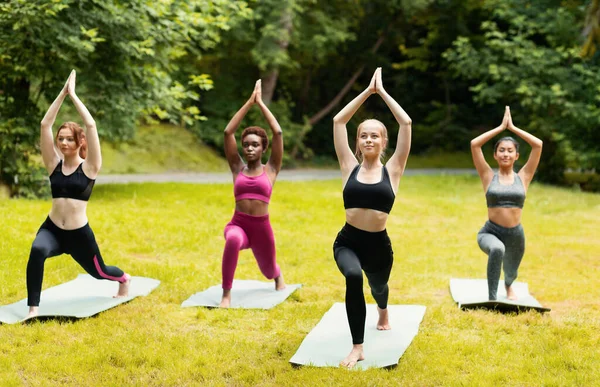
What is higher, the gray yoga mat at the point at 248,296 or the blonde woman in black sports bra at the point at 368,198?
the blonde woman in black sports bra at the point at 368,198

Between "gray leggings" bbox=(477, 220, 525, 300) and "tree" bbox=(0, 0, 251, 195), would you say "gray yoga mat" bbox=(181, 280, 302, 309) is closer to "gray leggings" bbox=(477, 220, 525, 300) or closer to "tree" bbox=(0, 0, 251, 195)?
"gray leggings" bbox=(477, 220, 525, 300)

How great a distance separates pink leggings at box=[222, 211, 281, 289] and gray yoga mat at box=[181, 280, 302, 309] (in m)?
0.27

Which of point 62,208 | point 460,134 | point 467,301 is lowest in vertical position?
point 460,134

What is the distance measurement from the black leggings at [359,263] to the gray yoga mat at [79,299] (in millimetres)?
2820

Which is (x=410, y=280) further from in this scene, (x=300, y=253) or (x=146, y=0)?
(x=146, y=0)

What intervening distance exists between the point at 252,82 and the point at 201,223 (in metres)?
13.8

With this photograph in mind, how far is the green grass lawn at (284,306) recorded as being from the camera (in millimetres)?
5457

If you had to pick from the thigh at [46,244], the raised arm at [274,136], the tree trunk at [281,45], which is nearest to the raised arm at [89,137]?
the thigh at [46,244]

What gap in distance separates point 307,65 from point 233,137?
2052cm

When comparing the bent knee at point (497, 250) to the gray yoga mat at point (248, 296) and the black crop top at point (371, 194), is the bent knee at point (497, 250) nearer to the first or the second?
the black crop top at point (371, 194)

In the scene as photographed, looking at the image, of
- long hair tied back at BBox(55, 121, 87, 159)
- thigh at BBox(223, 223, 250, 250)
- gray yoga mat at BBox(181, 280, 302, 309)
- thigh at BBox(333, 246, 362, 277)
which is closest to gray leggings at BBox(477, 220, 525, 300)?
thigh at BBox(333, 246, 362, 277)

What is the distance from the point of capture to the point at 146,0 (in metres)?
13.1

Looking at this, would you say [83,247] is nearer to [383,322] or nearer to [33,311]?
[33,311]

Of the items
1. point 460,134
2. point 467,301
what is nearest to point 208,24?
point 467,301
